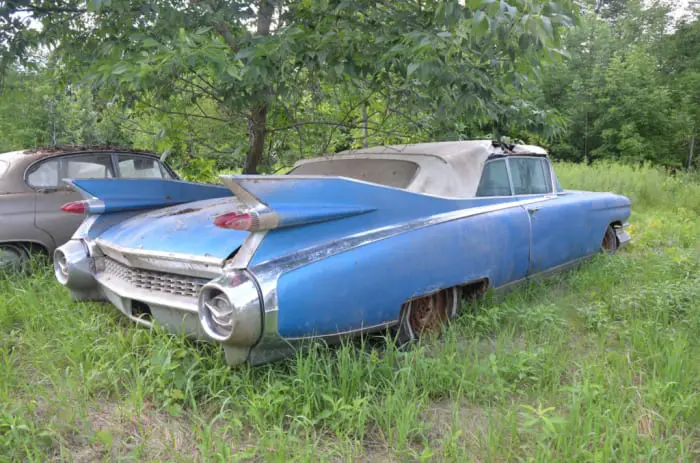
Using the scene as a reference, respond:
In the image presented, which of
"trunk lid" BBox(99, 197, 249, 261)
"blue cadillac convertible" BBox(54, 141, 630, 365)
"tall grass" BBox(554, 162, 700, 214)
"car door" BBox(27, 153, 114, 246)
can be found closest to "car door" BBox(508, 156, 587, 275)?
"blue cadillac convertible" BBox(54, 141, 630, 365)

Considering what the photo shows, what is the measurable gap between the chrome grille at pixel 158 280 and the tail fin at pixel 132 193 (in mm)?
530

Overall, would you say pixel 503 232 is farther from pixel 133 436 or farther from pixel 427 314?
pixel 133 436

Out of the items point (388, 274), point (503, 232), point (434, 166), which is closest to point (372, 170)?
point (434, 166)

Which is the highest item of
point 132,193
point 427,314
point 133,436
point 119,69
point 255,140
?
point 119,69

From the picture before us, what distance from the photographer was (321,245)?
252 centimetres

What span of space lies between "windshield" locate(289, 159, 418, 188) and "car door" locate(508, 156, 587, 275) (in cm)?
95

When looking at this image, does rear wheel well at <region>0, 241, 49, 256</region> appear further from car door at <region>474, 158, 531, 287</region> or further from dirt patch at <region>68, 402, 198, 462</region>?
car door at <region>474, 158, 531, 287</region>

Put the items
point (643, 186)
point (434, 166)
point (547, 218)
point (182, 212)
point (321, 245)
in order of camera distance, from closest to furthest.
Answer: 1. point (321, 245)
2. point (182, 212)
3. point (434, 166)
4. point (547, 218)
5. point (643, 186)

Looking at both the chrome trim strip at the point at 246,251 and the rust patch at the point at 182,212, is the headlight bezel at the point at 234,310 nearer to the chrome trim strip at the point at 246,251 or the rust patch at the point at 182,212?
the chrome trim strip at the point at 246,251

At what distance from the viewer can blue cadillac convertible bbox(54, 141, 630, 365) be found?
2.32 m

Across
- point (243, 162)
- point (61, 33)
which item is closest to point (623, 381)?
point (243, 162)

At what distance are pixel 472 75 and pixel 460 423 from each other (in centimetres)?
261

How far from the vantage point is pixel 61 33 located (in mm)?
4730

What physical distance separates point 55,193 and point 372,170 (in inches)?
123
